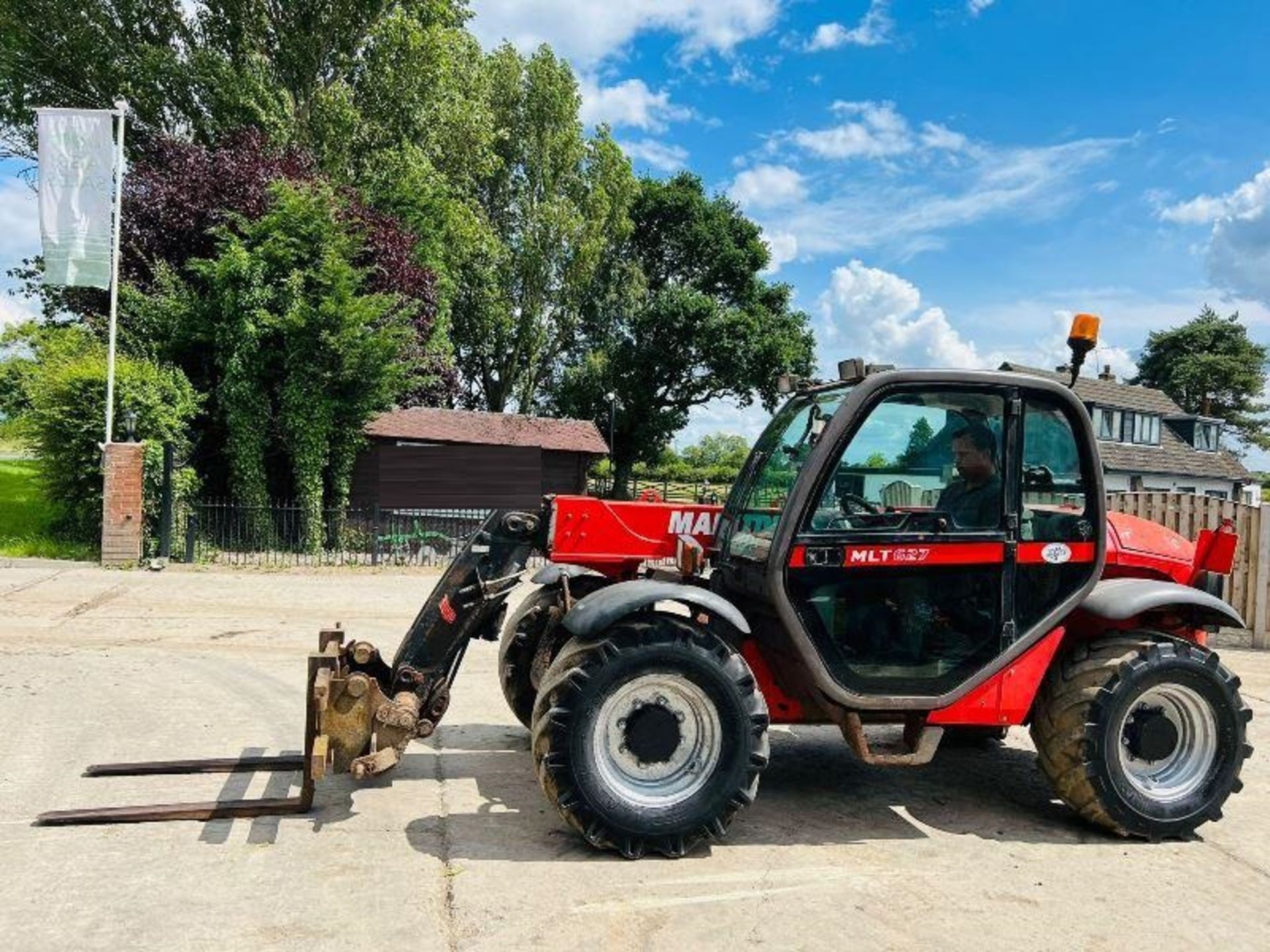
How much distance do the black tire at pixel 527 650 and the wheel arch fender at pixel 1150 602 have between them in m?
2.89

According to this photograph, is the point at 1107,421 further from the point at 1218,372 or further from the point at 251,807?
the point at 251,807

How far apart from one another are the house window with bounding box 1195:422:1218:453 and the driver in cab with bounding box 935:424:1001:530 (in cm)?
4874

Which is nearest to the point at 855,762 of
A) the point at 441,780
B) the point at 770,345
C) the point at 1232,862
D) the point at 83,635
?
the point at 1232,862

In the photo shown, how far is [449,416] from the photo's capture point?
84.0 ft

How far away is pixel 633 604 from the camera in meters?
4.20

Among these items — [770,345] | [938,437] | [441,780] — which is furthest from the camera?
[770,345]

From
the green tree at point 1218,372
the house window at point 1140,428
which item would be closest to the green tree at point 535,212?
the house window at point 1140,428

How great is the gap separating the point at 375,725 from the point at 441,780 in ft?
2.51

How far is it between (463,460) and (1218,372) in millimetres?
56828

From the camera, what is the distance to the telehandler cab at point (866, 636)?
4.23 m

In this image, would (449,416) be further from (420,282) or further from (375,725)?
(375,725)

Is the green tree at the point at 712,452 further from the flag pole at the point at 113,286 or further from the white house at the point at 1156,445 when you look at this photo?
the flag pole at the point at 113,286

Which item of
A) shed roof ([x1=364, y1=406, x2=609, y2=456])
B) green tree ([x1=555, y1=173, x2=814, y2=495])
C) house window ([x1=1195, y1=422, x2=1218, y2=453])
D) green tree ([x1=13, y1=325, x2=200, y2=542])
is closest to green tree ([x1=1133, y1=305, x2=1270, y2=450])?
house window ([x1=1195, y1=422, x2=1218, y2=453])

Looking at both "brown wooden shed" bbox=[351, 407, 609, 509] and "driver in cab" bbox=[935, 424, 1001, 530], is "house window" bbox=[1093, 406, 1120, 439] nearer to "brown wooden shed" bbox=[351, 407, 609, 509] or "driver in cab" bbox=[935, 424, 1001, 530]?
→ "brown wooden shed" bbox=[351, 407, 609, 509]
